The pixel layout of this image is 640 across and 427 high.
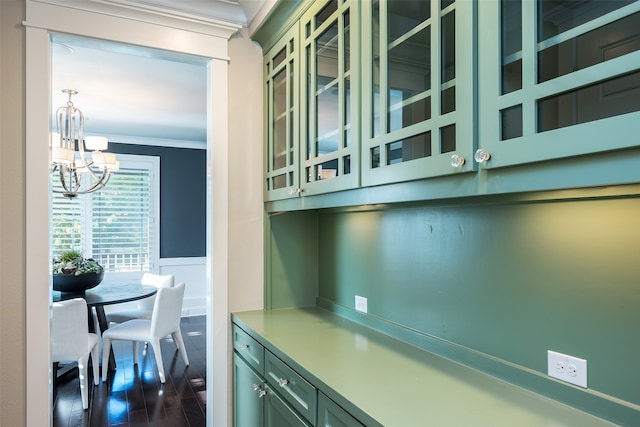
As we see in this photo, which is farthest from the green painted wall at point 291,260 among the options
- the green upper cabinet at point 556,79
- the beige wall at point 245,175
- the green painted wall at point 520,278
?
the green upper cabinet at point 556,79

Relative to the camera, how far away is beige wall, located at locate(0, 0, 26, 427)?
1.87m

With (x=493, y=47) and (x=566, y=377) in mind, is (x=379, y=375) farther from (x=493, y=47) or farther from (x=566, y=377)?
(x=493, y=47)

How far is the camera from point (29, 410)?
1897 mm

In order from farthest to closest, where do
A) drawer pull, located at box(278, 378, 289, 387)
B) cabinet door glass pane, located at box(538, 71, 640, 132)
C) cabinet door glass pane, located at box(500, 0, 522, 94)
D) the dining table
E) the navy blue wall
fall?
the navy blue wall → the dining table → drawer pull, located at box(278, 378, 289, 387) → cabinet door glass pane, located at box(500, 0, 522, 94) → cabinet door glass pane, located at box(538, 71, 640, 132)

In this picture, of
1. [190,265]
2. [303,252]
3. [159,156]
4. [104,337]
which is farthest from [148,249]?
[303,252]

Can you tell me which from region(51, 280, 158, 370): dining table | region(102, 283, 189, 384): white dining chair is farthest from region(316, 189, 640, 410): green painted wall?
region(51, 280, 158, 370): dining table

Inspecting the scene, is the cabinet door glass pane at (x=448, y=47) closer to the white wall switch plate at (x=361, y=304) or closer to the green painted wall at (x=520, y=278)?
the green painted wall at (x=520, y=278)

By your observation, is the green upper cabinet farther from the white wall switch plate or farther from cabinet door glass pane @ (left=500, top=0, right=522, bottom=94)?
the white wall switch plate

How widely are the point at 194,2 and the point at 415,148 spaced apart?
1.57m

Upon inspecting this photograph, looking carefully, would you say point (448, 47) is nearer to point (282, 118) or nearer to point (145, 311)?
point (282, 118)

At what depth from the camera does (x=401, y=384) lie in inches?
53.5

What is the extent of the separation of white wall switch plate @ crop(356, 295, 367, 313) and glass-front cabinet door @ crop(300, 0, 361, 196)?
2.13ft

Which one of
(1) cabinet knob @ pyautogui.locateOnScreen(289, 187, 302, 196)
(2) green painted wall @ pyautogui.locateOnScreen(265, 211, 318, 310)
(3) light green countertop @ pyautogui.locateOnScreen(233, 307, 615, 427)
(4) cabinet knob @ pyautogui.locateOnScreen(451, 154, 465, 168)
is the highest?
(4) cabinet knob @ pyautogui.locateOnScreen(451, 154, 465, 168)

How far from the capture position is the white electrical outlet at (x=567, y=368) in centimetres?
116
